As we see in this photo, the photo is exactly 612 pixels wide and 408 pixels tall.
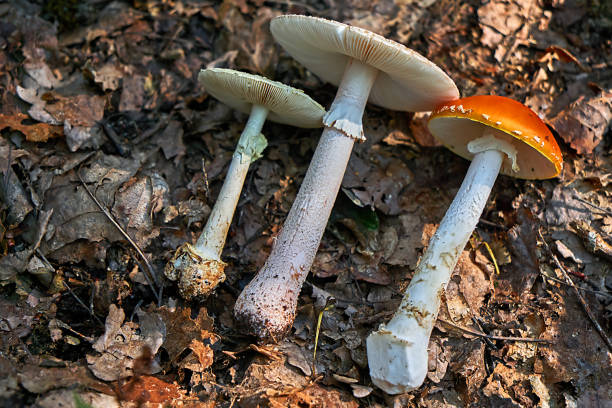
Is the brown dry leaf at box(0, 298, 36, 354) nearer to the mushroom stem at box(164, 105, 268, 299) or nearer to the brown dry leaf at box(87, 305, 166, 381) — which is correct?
the brown dry leaf at box(87, 305, 166, 381)

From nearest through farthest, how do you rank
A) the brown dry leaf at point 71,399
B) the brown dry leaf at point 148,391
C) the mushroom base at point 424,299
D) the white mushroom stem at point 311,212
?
the brown dry leaf at point 71,399 → the brown dry leaf at point 148,391 → the mushroom base at point 424,299 → the white mushroom stem at point 311,212

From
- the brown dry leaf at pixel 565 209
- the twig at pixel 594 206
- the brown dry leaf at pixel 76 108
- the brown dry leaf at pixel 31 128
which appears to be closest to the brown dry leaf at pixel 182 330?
the brown dry leaf at pixel 31 128

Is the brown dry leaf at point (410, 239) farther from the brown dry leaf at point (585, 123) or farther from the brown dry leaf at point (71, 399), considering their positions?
the brown dry leaf at point (71, 399)

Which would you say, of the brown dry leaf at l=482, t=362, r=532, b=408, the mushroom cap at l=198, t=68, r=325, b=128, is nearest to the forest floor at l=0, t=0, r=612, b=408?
the brown dry leaf at l=482, t=362, r=532, b=408

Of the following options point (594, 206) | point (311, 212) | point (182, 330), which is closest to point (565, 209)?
point (594, 206)

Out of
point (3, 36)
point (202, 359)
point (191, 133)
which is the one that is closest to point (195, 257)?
point (202, 359)
